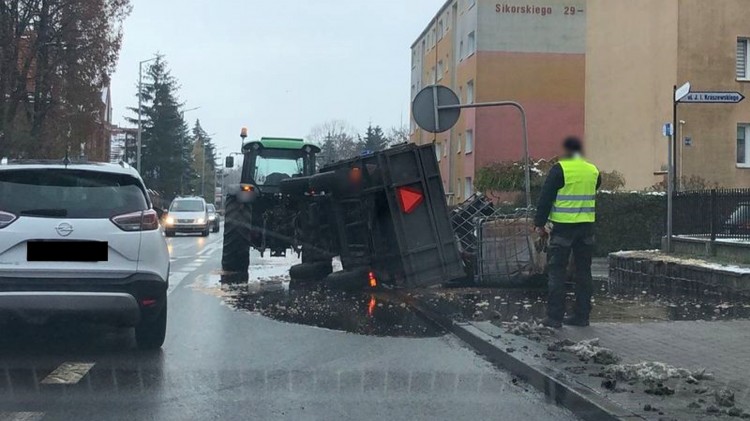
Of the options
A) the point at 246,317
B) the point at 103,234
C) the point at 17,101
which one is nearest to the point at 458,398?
the point at 103,234

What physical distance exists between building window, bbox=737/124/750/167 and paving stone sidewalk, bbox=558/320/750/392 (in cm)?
2549

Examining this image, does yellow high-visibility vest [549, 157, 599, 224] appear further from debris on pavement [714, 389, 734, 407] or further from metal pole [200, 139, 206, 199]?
metal pole [200, 139, 206, 199]

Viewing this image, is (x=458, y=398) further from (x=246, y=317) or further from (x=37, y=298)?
(x=246, y=317)

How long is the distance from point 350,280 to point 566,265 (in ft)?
12.4

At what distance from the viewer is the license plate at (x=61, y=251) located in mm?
7086

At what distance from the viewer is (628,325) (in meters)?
9.09

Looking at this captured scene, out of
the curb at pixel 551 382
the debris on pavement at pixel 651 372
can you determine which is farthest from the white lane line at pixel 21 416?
the debris on pavement at pixel 651 372

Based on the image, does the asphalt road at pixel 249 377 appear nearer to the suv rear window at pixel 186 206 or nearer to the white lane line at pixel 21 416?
the white lane line at pixel 21 416

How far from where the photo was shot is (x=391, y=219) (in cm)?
1107

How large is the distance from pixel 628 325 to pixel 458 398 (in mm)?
3437

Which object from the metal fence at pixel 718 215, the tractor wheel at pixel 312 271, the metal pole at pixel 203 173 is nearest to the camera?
the metal fence at pixel 718 215

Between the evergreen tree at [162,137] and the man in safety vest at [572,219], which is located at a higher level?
the evergreen tree at [162,137]

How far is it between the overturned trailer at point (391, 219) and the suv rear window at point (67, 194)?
163 inches

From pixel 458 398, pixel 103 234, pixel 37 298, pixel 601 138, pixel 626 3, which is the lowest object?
pixel 458 398
